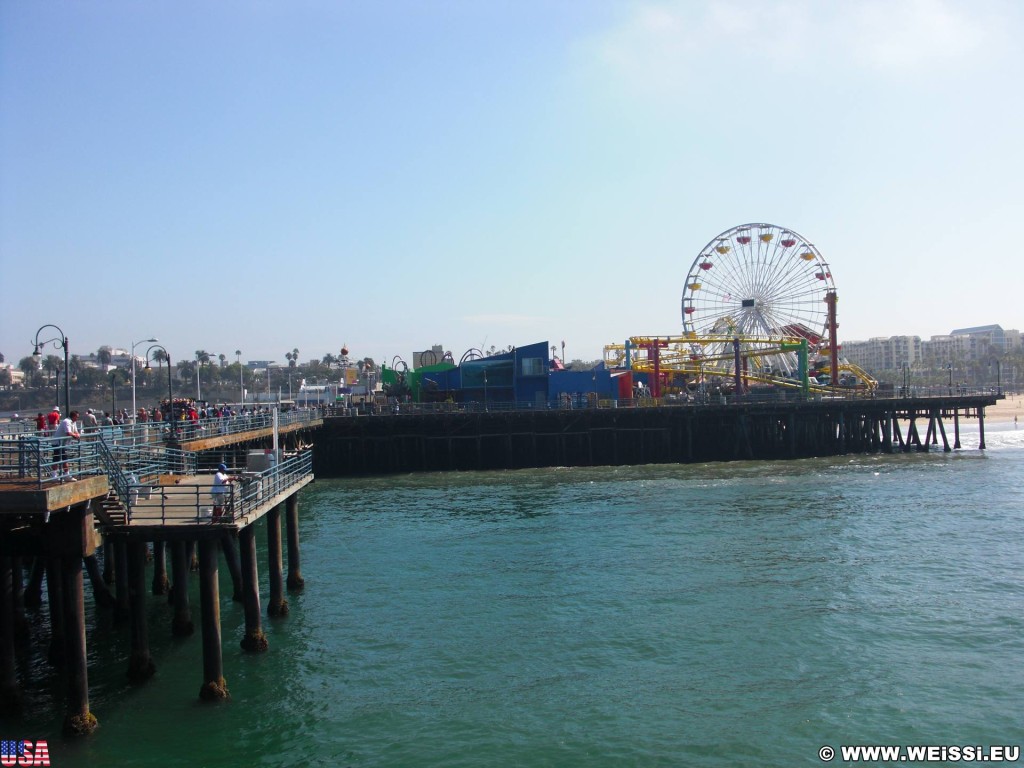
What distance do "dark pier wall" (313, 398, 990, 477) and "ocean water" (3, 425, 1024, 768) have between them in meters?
22.8

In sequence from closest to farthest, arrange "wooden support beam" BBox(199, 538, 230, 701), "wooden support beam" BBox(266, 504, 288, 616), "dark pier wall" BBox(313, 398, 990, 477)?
"wooden support beam" BBox(199, 538, 230, 701) < "wooden support beam" BBox(266, 504, 288, 616) < "dark pier wall" BBox(313, 398, 990, 477)

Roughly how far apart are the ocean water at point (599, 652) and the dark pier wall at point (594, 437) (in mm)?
22841

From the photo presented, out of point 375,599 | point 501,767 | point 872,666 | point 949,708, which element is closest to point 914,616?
point 872,666

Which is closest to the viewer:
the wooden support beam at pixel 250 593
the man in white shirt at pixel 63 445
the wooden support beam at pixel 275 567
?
the man in white shirt at pixel 63 445

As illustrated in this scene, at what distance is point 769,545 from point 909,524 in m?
7.23

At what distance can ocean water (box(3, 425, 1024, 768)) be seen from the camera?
15070 mm

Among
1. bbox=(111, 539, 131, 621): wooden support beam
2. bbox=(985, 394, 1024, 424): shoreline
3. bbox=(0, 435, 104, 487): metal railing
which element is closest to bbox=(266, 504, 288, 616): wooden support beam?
bbox=(111, 539, 131, 621): wooden support beam

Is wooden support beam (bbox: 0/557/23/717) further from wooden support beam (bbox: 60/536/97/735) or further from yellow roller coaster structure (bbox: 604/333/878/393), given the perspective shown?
yellow roller coaster structure (bbox: 604/333/878/393)

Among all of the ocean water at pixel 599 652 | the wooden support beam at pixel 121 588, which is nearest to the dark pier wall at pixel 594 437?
the ocean water at pixel 599 652

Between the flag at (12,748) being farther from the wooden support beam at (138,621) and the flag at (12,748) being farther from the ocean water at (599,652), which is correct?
the wooden support beam at (138,621)

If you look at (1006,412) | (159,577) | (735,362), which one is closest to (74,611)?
(159,577)

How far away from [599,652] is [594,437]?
133 ft

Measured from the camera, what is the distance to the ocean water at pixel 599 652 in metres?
15.1

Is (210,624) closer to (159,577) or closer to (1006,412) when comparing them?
(159,577)
